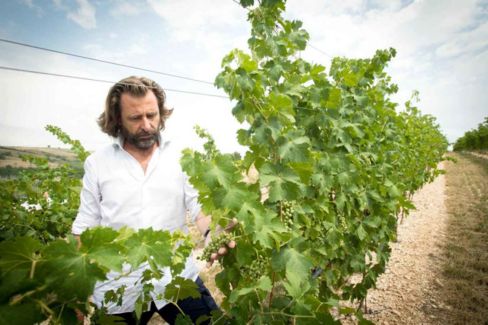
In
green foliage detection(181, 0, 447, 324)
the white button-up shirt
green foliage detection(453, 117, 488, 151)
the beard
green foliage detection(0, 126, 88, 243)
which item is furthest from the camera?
green foliage detection(453, 117, 488, 151)

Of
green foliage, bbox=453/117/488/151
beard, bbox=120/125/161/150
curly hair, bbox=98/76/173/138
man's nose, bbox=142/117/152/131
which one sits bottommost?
beard, bbox=120/125/161/150

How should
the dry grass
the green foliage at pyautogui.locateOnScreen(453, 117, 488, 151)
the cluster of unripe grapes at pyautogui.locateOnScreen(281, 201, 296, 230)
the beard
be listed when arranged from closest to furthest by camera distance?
the cluster of unripe grapes at pyautogui.locateOnScreen(281, 201, 296, 230)
the beard
the dry grass
the green foliage at pyautogui.locateOnScreen(453, 117, 488, 151)

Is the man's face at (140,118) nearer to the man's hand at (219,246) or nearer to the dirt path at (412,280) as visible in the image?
the man's hand at (219,246)

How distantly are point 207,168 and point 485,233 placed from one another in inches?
343

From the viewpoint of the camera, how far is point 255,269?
1643 mm

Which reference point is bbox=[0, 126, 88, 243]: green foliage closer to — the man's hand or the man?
the man

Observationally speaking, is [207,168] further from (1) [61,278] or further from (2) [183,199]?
(2) [183,199]

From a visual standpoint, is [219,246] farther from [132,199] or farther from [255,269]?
[132,199]

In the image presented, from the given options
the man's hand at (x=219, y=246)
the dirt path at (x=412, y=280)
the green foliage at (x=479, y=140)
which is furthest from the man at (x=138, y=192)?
the green foliage at (x=479, y=140)

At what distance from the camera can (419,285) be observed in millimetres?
4930

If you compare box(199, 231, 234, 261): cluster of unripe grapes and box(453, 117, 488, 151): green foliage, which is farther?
box(453, 117, 488, 151): green foliage

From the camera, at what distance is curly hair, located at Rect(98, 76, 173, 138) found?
221 cm

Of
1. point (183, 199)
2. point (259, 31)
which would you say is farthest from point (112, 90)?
point (259, 31)

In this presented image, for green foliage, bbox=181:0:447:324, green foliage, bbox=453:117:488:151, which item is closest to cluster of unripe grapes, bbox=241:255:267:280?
green foliage, bbox=181:0:447:324
